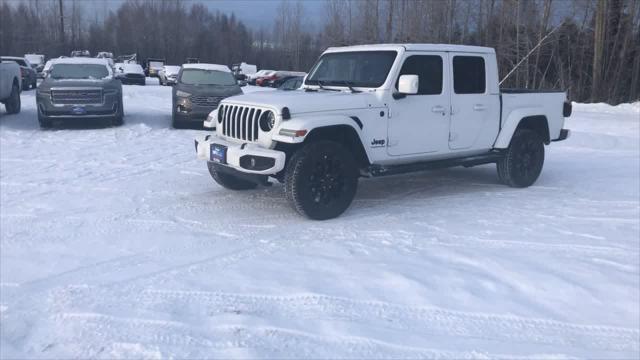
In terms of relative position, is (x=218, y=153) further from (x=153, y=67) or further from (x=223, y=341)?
(x=153, y=67)

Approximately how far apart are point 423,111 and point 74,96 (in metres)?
9.28

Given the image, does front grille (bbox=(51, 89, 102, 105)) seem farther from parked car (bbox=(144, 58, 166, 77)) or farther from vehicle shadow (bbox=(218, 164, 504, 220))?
parked car (bbox=(144, 58, 166, 77))

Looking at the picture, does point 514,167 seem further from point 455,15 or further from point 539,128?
point 455,15

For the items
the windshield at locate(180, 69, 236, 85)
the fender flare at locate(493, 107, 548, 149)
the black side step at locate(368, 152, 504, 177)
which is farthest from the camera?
the windshield at locate(180, 69, 236, 85)

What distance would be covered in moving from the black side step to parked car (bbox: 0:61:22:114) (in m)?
12.5

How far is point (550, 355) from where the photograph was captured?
3938 mm

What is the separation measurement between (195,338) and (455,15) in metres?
35.0

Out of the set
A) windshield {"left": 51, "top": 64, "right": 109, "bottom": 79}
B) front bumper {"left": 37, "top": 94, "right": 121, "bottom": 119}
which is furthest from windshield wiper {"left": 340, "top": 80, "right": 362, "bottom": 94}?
windshield {"left": 51, "top": 64, "right": 109, "bottom": 79}

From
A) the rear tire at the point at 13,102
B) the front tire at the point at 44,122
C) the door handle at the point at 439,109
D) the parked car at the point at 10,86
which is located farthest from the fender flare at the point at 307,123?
the rear tire at the point at 13,102

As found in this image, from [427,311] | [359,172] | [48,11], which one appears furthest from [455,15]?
[48,11]

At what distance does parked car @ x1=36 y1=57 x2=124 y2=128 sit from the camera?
13914 mm

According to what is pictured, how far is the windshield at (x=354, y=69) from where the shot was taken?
7.52m

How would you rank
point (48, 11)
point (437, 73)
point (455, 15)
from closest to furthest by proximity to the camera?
point (437, 73), point (455, 15), point (48, 11)

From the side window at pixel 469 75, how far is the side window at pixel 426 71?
0.93 ft
